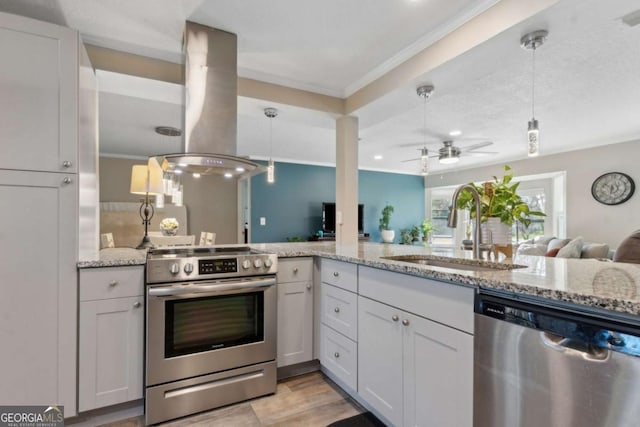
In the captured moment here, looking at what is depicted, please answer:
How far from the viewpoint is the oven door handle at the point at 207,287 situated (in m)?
1.76

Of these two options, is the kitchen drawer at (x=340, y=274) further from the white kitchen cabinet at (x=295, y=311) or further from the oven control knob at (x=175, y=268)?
the oven control knob at (x=175, y=268)

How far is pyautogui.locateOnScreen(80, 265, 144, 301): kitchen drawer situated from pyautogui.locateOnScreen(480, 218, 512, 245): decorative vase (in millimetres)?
1963

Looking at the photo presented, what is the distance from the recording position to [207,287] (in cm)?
186

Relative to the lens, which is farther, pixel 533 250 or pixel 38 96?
pixel 533 250

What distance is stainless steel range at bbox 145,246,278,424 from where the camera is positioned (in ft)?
5.79

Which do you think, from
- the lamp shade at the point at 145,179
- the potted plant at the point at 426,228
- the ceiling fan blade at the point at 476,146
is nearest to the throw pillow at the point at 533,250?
the ceiling fan blade at the point at 476,146

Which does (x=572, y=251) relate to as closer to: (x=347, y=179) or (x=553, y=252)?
(x=553, y=252)

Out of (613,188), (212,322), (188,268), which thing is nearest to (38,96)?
(188,268)

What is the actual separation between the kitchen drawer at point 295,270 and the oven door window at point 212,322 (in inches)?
8.9

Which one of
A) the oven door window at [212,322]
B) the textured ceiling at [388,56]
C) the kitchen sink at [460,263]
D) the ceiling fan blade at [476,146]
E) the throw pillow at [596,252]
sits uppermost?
the textured ceiling at [388,56]

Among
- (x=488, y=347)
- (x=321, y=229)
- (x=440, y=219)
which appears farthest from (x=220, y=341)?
(x=440, y=219)

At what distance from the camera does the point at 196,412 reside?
1.84 metres

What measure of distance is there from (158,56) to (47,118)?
0.95m

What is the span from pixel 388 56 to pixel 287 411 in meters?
2.49
